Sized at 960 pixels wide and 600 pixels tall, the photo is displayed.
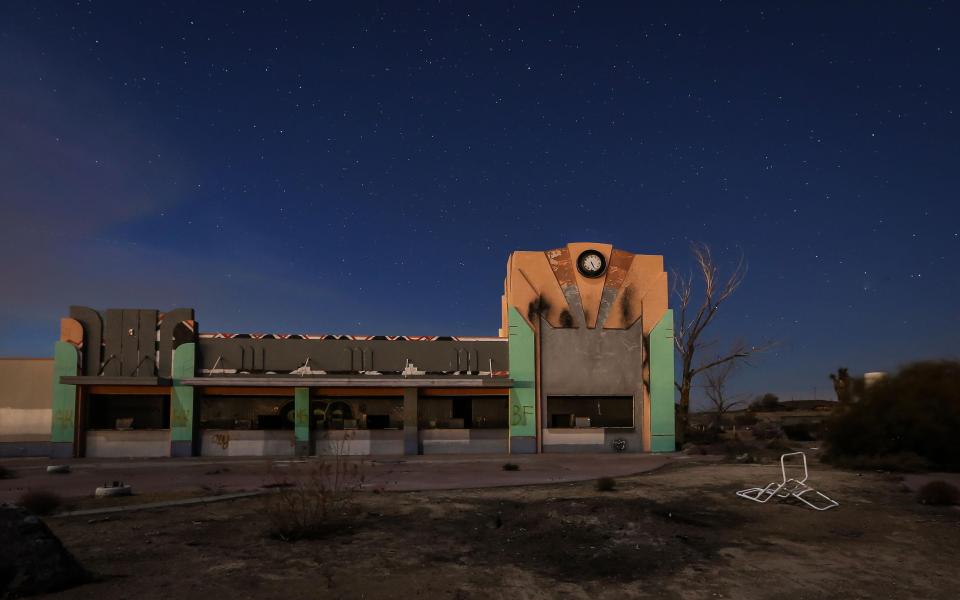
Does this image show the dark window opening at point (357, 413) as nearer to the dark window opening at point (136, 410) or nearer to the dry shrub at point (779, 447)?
the dark window opening at point (136, 410)

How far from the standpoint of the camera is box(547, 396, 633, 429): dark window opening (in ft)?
104

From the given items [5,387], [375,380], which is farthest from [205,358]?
[5,387]

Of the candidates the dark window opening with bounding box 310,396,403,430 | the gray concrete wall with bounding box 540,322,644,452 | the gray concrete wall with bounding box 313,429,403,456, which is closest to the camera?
the gray concrete wall with bounding box 313,429,403,456

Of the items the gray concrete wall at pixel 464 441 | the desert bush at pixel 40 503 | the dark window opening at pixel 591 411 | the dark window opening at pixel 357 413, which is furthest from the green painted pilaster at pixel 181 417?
the dark window opening at pixel 591 411

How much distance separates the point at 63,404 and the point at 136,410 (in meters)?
3.05

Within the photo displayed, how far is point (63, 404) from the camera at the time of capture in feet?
92.7

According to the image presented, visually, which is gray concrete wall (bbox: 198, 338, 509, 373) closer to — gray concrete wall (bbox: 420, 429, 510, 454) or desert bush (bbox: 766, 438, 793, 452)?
gray concrete wall (bbox: 420, 429, 510, 454)

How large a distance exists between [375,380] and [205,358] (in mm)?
8579

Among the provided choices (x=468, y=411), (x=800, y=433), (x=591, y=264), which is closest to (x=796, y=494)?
(x=591, y=264)

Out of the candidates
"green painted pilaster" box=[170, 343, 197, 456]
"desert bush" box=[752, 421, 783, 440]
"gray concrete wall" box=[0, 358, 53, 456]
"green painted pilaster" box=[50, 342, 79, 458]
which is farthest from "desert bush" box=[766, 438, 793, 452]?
"gray concrete wall" box=[0, 358, 53, 456]

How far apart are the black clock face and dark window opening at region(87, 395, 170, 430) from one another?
73.1ft

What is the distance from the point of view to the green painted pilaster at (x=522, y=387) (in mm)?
30812

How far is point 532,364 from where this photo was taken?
31406 mm

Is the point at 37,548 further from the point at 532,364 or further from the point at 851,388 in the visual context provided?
the point at 851,388
